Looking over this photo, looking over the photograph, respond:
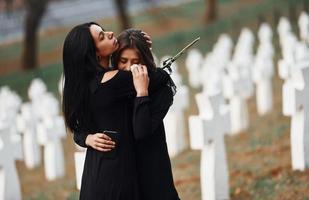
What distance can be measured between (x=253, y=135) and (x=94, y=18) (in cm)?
1715

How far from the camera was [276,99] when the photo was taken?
13672 millimetres

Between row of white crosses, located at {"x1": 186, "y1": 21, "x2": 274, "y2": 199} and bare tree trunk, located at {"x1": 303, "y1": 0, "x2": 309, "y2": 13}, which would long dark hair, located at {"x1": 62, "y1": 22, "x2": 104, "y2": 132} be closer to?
row of white crosses, located at {"x1": 186, "y1": 21, "x2": 274, "y2": 199}

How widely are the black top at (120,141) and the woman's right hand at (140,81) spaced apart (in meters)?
0.06

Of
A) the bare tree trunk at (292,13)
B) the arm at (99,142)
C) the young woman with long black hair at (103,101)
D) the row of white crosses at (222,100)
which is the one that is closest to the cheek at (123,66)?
the young woman with long black hair at (103,101)

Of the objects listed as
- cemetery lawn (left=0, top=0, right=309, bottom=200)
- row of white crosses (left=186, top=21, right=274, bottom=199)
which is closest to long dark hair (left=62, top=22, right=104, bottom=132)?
row of white crosses (left=186, top=21, right=274, bottom=199)

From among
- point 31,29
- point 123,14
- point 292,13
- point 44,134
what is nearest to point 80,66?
point 44,134

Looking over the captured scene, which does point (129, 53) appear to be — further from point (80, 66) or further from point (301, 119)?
point (301, 119)

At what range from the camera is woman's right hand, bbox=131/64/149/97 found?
466 centimetres

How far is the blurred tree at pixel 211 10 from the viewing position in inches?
1054

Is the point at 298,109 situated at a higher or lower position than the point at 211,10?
higher

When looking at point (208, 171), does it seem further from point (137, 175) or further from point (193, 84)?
point (193, 84)

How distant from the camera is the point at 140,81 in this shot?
15.3 ft

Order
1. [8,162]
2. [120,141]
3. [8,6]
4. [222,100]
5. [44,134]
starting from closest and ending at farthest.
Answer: [120,141] → [222,100] → [8,162] → [44,134] → [8,6]

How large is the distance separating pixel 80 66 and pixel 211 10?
885 inches
